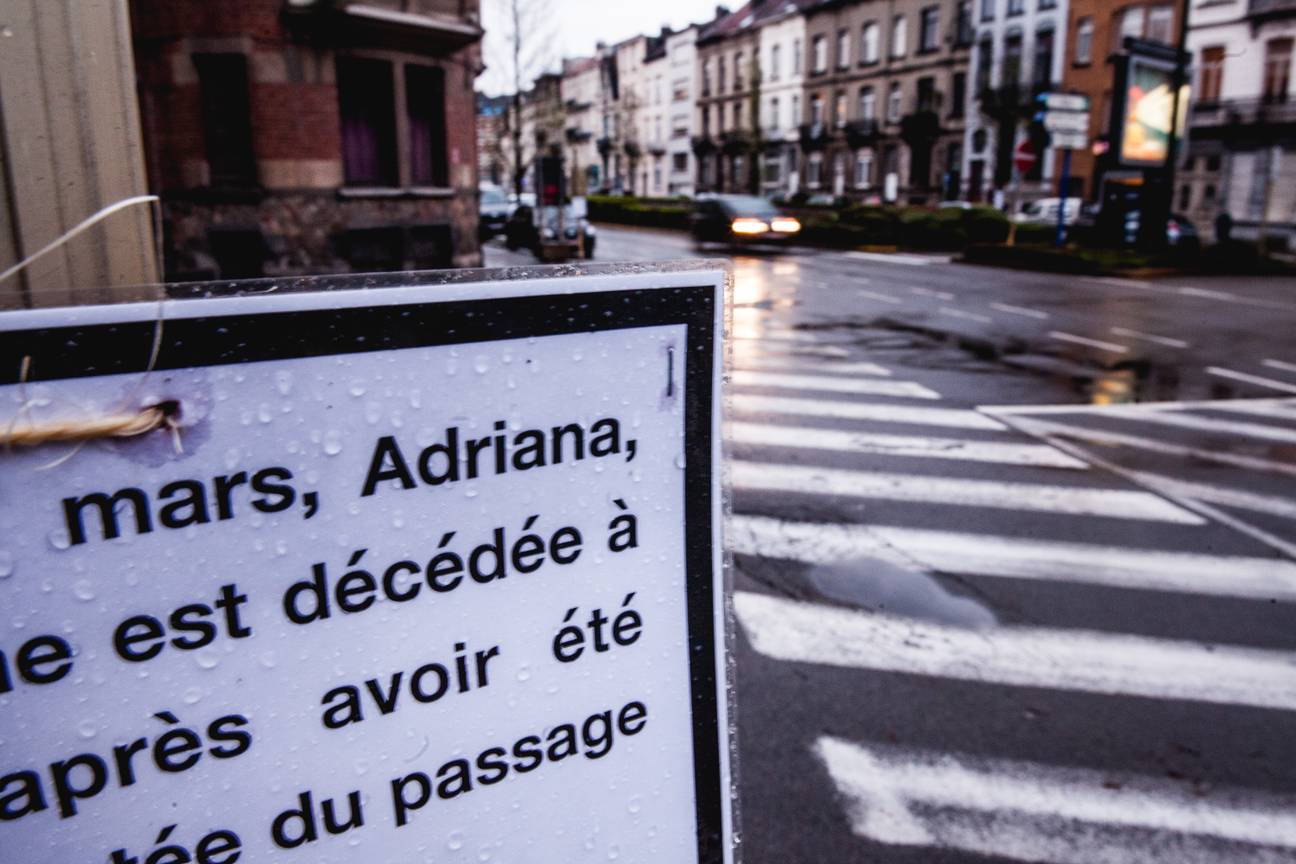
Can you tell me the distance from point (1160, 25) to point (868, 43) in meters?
16.9

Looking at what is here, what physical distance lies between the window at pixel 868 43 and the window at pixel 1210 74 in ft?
60.3

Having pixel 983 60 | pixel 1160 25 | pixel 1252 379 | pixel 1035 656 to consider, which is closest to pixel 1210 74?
pixel 1160 25

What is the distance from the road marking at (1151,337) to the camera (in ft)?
39.7

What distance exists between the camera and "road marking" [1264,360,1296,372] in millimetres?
10695

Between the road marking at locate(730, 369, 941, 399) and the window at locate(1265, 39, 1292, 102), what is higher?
the window at locate(1265, 39, 1292, 102)

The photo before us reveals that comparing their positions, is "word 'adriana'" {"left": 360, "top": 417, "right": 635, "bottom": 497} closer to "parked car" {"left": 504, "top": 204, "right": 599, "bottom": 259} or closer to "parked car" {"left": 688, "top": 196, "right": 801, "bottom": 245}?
"parked car" {"left": 504, "top": 204, "right": 599, "bottom": 259}

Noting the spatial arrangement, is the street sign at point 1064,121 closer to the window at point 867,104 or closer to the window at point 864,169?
the window at point 864,169

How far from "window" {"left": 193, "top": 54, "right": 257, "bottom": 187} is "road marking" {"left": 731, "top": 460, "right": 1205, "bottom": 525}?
10.9 meters

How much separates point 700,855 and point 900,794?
202cm

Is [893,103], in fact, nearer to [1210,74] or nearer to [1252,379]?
[1210,74]

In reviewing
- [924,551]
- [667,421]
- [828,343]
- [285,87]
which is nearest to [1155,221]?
[828,343]

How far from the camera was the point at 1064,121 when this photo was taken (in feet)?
70.4

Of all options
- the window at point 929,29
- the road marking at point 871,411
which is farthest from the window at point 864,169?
the road marking at point 871,411

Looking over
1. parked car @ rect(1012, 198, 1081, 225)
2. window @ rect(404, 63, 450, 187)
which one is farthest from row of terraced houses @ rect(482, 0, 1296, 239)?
window @ rect(404, 63, 450, 187)
